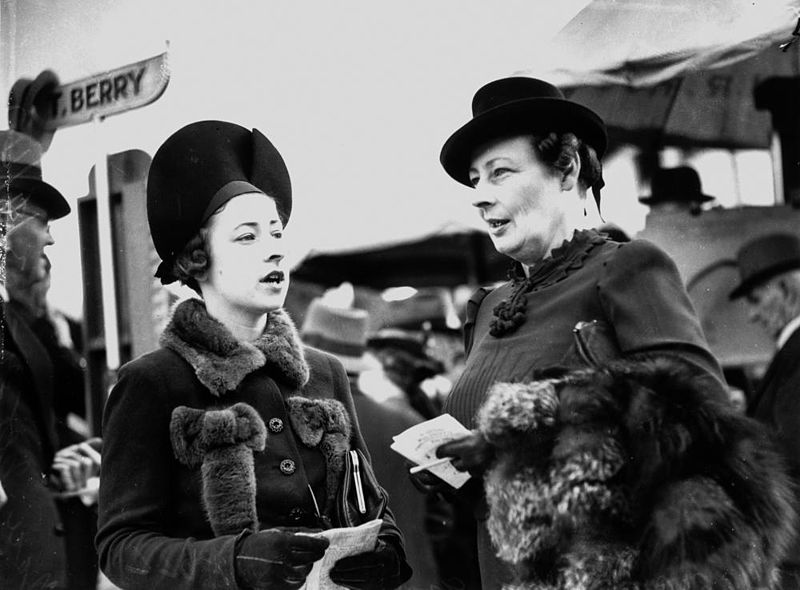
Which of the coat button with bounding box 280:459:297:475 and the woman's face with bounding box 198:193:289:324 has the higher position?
the woman's face with bounding box 198:193:289:324

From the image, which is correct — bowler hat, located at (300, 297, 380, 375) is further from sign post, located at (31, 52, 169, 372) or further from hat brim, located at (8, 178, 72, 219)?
hat brim, located at (8, 178, 72, 219)

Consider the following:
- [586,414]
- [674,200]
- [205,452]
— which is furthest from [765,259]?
[205,452]

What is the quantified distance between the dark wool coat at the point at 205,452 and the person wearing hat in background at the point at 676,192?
1.16m

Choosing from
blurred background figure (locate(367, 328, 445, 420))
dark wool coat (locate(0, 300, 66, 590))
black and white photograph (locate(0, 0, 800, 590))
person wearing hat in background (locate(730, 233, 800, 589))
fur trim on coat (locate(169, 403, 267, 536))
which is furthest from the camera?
dark wool coat (locate(0, 300, 66, 590))

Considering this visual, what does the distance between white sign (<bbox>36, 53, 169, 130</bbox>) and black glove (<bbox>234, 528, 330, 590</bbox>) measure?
75.1 inches

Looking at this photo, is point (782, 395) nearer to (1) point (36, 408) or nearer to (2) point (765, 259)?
(2) point (765, 259)

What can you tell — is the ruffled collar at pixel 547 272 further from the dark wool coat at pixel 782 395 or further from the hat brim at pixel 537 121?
the dark wool coat at pixel 782 395

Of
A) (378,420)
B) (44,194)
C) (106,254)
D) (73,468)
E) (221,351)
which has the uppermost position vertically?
(44,194)

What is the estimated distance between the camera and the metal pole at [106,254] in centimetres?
371

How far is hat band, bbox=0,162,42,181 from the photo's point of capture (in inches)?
146

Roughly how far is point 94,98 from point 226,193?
1.24 metres

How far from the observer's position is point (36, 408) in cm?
371

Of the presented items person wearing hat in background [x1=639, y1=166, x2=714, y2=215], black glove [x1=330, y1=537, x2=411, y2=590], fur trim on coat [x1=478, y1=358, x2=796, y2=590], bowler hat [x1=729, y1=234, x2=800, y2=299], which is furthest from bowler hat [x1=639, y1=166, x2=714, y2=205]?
black glove [x1=330, y1=537, x2=411, y2=590]

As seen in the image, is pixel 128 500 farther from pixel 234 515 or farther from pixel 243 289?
pixel 243 289
